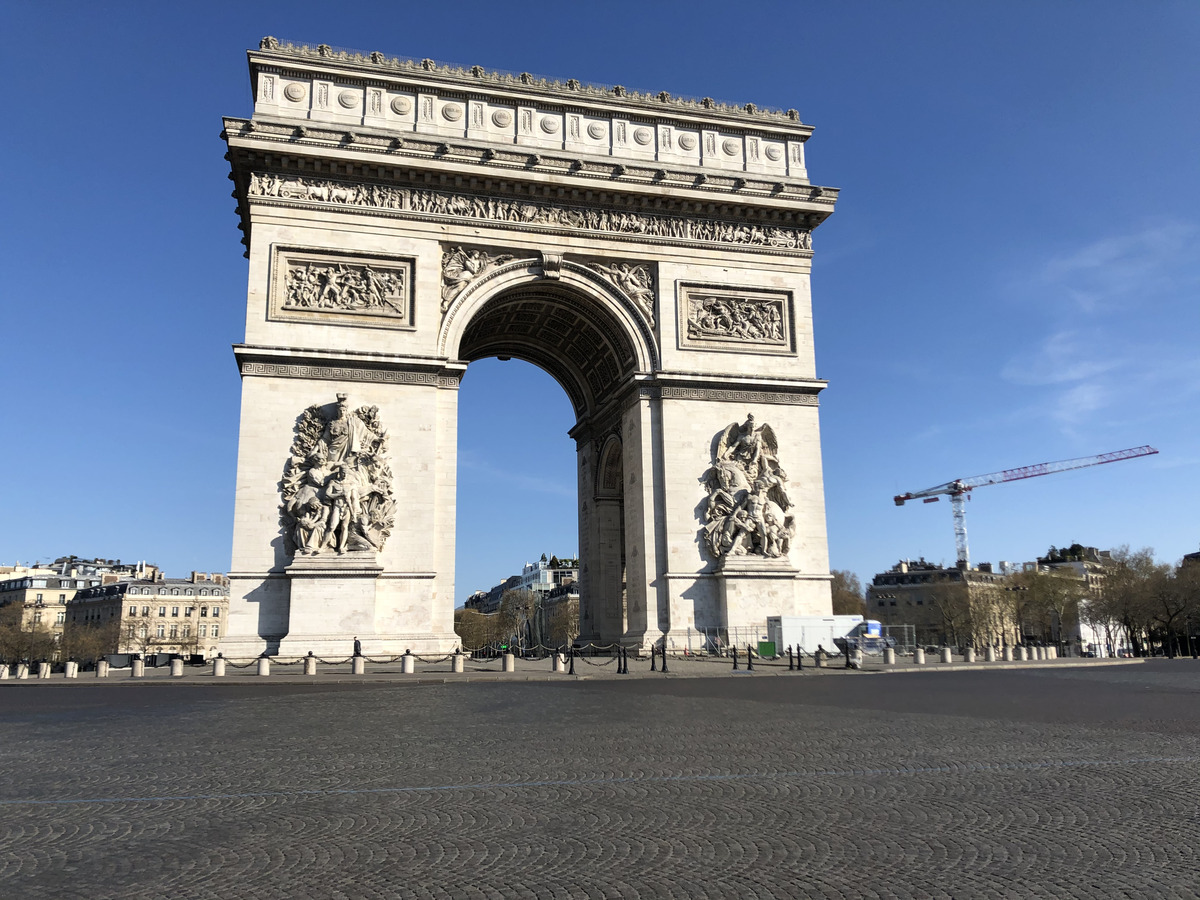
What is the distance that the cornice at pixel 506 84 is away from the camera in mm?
26281

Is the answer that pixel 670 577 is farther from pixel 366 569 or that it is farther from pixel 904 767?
pixel 904 767

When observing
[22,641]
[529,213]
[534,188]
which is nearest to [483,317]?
[529,213]

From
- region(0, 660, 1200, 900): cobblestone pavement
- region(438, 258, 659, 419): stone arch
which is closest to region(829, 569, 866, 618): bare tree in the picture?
region(438, 258, 659, 419): stone arch

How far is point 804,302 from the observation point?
94.9 feet

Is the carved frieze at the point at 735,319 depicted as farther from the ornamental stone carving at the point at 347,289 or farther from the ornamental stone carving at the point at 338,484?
the ornamental stone carving at the point at 338,484

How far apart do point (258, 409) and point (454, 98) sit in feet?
34.8

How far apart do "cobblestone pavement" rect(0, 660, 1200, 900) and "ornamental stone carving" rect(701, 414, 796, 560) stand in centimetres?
1486

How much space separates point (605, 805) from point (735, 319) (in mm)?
23767

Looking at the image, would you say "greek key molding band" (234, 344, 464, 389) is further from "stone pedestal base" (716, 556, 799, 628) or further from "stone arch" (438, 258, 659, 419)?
A: "stone pedestal base" (716, 556, 799, 628)

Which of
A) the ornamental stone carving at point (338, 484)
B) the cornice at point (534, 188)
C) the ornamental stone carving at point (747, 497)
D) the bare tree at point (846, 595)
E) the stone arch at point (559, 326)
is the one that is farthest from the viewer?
the bare tree at point (846, 595)

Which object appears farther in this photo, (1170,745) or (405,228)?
(405,228)

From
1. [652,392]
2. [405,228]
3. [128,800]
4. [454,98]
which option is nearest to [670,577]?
[652,392]

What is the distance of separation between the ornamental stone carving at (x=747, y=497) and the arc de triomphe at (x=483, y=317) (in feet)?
0.21

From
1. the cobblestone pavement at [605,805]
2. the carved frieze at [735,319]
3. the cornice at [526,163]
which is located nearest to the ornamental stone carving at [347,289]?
the cornice at [526,163]
